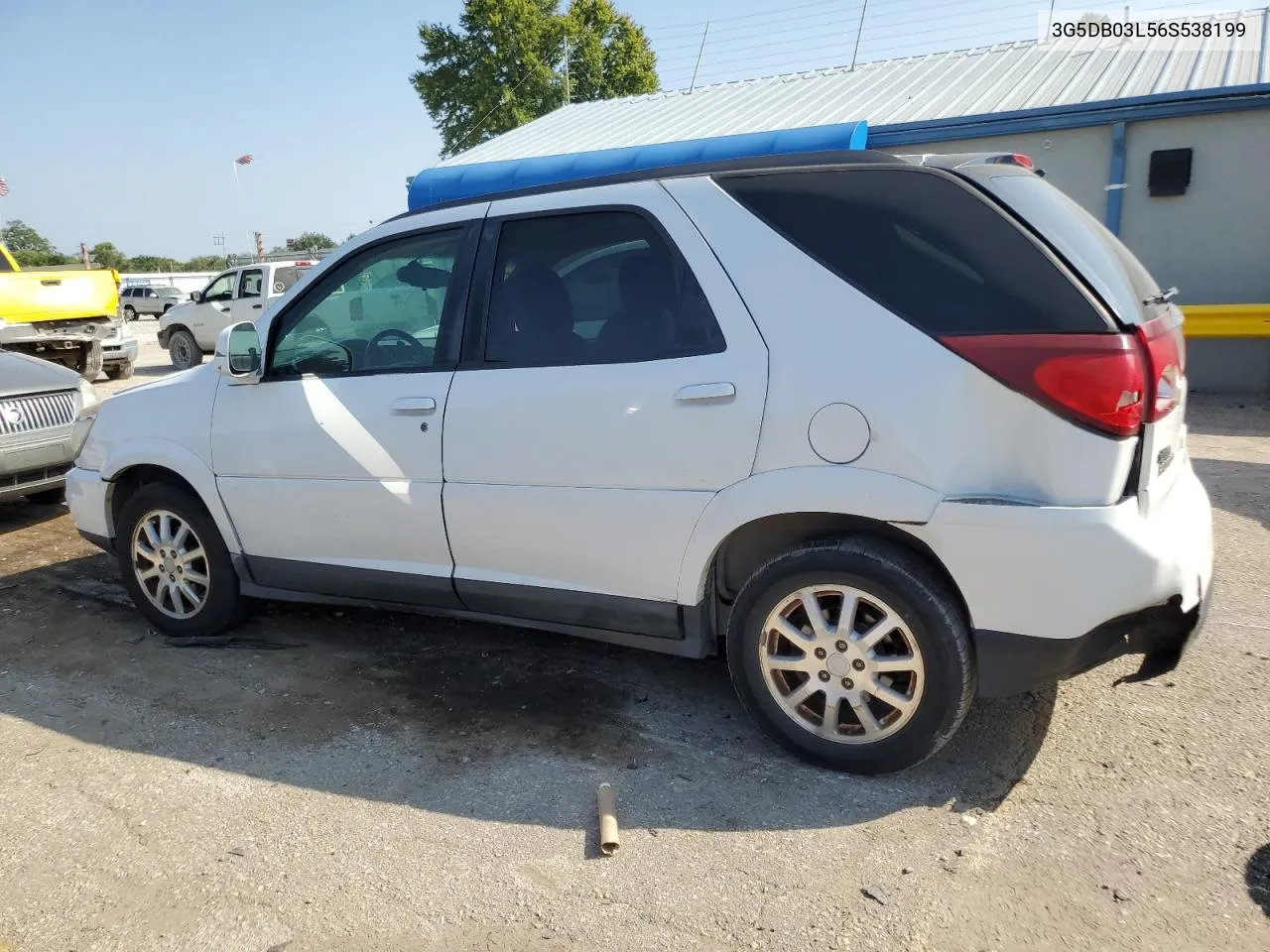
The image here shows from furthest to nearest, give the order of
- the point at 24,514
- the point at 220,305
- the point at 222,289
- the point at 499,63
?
the point at 499,63
the point at 222,289
the point at 220,305
the point at 24,514

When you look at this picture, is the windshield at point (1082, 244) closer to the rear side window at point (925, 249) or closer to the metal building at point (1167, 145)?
the rear side window at point (925, 249)

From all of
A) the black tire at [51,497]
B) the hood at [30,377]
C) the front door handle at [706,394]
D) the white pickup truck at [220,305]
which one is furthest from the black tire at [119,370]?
the front door handle at [706,394]

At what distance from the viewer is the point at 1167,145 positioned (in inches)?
423

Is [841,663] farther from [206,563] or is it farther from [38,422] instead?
[38,422]

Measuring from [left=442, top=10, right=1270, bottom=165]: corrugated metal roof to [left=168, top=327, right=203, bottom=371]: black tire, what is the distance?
6.39 metres

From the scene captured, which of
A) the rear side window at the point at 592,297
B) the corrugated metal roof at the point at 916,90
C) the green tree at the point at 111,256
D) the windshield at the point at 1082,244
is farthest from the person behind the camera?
the green tree at the point at 111,256

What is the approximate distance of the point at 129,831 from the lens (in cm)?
298

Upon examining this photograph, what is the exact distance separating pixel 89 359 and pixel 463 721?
40.2 ft

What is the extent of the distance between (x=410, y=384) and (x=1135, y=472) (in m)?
2.48

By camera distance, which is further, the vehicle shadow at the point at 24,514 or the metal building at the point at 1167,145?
the metal building at the point at 1167,145

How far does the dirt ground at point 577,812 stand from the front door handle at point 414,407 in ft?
3.75

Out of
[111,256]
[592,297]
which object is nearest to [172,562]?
[592,297]

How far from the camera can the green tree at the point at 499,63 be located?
4019 centimetres

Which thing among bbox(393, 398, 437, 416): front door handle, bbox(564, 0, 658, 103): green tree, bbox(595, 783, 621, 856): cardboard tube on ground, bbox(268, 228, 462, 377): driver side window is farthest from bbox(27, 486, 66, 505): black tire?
bbox(564, 0, 658, 103): green tree
